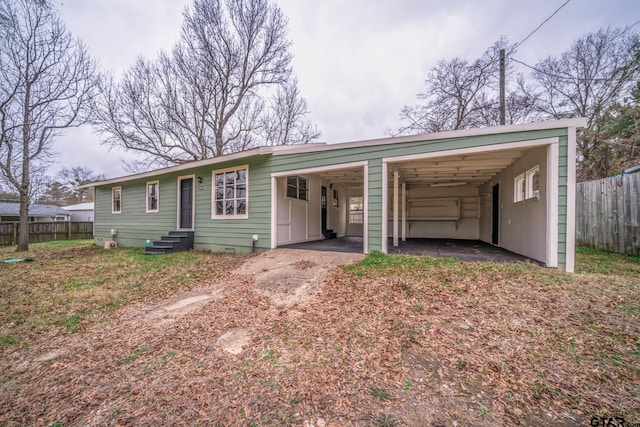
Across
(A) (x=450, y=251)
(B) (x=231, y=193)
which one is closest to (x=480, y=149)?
(A) (x=450, y=251)

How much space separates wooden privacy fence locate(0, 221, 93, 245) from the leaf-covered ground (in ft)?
46.6

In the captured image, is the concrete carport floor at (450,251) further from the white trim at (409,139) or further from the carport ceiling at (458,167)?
the white trim at (409,139)

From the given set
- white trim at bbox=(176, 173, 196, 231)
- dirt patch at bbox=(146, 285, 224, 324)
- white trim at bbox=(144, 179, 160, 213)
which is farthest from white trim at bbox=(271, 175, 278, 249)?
white trim at bbox=(144, 179, 160, 213)

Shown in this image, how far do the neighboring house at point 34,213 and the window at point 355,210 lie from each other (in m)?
25.4

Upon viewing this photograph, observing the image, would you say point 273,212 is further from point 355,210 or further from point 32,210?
point 32,210

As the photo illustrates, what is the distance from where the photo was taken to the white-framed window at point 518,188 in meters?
5.71

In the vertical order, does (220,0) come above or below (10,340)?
above

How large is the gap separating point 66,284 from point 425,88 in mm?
14220

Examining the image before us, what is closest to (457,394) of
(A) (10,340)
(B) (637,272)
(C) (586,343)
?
(C) (586,343)

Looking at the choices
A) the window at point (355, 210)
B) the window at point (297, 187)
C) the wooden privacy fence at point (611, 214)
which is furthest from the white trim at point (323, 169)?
the wooden privacy fence at point (611, 214)

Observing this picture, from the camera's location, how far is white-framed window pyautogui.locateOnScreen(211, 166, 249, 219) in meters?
7.32

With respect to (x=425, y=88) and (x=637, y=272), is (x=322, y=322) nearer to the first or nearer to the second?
(x=637, y=272)

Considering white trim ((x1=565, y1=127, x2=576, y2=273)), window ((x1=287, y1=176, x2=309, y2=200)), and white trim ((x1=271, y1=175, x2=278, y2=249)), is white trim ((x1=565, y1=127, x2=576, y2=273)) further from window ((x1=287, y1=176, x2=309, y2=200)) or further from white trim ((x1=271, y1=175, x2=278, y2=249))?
window ((x1=287, y1=176, x2=309, y2=200))

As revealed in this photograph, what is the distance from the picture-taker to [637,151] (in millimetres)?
9359
